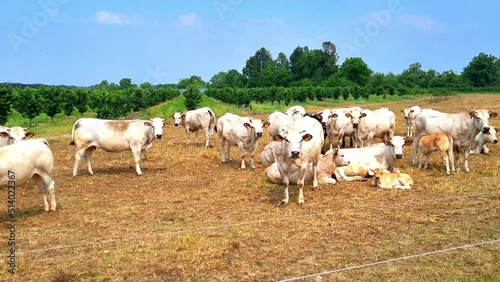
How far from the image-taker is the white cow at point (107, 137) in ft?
44.6

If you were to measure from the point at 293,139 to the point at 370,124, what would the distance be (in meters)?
8.15

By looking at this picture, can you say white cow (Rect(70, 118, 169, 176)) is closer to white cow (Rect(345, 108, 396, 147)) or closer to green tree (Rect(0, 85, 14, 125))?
white cow (Rect(345, 108, 396, 147))

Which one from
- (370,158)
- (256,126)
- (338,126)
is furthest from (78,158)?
(338,126)

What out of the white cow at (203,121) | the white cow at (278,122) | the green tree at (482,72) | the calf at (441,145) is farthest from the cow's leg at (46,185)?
the green tree at (482,72)

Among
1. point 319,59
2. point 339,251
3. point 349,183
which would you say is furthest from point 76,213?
point 319,59

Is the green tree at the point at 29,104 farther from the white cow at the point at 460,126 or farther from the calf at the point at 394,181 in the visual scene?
the calf at the point at 394,181

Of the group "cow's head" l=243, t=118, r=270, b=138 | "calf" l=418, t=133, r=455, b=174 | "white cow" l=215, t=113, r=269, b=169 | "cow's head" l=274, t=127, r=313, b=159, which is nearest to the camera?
"cow's head" l=274, t=127, r=313, b=159

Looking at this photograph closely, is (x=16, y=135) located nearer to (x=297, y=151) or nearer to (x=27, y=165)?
(x=27, y=165)

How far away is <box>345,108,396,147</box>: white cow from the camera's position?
1644cm

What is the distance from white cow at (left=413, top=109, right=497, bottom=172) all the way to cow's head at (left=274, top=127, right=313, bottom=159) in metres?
5.98

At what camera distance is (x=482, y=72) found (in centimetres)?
10612

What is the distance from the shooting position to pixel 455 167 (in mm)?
13070

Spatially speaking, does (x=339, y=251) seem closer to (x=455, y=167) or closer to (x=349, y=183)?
(x=349, y=183)

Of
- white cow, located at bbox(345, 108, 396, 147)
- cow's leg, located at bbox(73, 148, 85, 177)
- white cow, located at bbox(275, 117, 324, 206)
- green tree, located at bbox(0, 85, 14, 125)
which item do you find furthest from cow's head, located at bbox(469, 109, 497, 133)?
green tree, located at bbox(0, 85, 14, 125)
